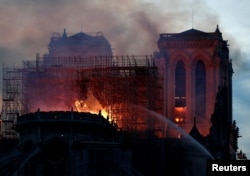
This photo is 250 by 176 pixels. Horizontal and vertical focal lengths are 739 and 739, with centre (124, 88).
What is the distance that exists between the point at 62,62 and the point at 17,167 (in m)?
30.6

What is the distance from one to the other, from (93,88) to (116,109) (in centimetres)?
433

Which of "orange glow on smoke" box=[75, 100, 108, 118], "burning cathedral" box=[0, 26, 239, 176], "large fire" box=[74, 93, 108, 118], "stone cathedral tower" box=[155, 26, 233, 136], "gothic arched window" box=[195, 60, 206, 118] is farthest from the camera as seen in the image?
"gothic arched window" box=[195, 60, 206, 118]

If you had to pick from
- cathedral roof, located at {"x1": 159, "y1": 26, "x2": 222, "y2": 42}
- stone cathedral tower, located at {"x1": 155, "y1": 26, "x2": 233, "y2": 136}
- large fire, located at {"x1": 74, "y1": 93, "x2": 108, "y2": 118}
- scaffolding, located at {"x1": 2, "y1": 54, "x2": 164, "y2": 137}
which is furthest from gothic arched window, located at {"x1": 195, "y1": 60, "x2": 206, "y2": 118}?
large fire, located at {"x1": 74, "y1": 93, "x2": 108, "y2": 118}

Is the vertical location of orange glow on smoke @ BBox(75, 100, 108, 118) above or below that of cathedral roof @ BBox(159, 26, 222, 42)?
below

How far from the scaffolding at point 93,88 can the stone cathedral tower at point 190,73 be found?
9.03 metres

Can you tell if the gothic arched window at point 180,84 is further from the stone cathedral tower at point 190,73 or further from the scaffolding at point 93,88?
the scaffolding at point 93,88

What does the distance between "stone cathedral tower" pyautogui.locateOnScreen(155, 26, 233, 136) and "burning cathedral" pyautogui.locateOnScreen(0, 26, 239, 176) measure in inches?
6.0

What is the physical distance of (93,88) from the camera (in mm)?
98812

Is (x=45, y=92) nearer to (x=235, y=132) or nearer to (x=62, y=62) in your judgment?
(x=62, y=62)

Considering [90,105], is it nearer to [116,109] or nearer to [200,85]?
[116,109]

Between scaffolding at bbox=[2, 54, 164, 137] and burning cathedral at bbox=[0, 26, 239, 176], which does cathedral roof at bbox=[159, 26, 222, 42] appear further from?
scaffolding at bbox=[2, 54, 164, 137]

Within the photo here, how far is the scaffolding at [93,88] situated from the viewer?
9756cm

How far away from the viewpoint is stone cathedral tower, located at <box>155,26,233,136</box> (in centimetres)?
11112

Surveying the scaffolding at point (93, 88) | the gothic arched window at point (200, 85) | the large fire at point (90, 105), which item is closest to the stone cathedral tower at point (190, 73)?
the gothic arched window at point (200, 85)
